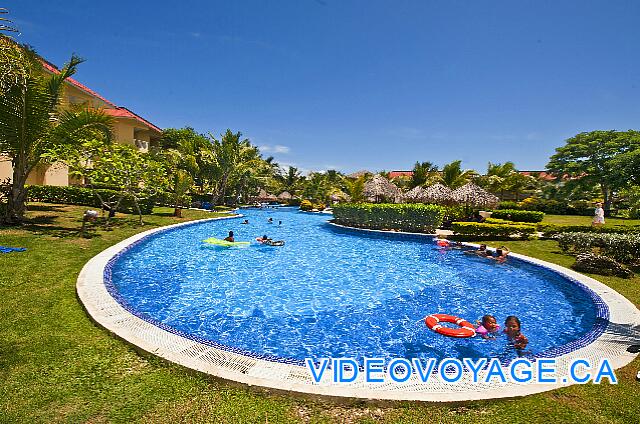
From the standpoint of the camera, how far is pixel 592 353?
534cm

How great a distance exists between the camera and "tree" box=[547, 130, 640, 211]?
119ft

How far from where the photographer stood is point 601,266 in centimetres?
1139

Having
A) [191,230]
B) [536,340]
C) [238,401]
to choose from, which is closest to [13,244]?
[191,230]

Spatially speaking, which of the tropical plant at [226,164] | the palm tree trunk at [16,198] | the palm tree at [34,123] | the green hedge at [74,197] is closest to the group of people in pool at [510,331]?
the palm tree at [34,123]

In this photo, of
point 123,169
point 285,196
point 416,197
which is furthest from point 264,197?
point 123,169

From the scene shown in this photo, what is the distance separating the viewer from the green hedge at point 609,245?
492 inches

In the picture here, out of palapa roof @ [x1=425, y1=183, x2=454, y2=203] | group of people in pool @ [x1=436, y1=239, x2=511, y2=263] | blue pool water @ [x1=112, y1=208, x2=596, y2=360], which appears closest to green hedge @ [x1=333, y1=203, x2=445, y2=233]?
group of people in pool @ [x1=436, y1=239, x2=511, y2=263]

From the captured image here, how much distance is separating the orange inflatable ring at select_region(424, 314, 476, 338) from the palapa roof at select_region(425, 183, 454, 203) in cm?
1982

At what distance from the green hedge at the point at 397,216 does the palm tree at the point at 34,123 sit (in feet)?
56.5

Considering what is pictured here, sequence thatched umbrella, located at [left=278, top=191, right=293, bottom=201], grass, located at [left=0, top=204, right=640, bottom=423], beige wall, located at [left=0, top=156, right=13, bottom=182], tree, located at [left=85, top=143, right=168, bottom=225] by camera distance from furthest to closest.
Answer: thatched umbrella, located at [left=278, top=191, right=293, bottom=201]
beige wall, located at [left=0, top=156, right=13, bottom=182]
tree, located at [left=85, top=143, right=168, bottom=225]
grass, located at [left=0, top=204, right=640, bottom=423]

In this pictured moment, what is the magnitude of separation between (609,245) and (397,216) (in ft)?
37.5

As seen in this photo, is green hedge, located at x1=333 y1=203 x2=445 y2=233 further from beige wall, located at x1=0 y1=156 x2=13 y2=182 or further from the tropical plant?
beige wall, located at x1=0 y1=156 x2=13 y2=182

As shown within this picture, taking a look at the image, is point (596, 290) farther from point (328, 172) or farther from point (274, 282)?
point (328, 172)

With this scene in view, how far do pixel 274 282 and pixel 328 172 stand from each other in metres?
52.2
